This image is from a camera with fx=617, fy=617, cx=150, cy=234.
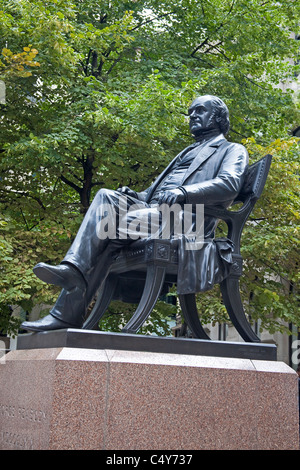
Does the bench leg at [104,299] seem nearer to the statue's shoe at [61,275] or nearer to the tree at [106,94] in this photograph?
the statue's shoe at [61,275]

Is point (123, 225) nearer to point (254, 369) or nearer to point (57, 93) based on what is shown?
point (254, 369)

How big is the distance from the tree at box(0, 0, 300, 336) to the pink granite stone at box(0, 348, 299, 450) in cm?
516

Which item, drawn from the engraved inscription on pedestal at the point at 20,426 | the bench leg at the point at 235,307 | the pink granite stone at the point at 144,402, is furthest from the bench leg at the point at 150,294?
the engraved inscription on pedestal at the point at 20,426

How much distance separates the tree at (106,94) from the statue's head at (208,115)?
3.25 m

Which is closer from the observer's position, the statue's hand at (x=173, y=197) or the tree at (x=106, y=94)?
the statue's hand at (x=173, y=197)

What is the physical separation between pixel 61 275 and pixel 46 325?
410 mm

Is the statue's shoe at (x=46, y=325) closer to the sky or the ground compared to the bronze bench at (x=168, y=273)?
closer to the ground

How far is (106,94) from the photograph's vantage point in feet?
35.7

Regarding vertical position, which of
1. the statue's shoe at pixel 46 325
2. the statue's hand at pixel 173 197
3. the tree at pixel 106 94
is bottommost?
the statue's shoe at pixel 46 325

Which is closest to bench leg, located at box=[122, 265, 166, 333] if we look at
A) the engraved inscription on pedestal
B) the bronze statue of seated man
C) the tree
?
the bronze statue of seated man

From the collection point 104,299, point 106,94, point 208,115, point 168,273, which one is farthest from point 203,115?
point 106,94

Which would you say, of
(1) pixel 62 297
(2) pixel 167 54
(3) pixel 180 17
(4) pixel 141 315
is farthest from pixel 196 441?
(3) pixel 180 17

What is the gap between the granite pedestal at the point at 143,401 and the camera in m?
4.01

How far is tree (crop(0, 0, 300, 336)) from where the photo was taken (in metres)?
10.2
